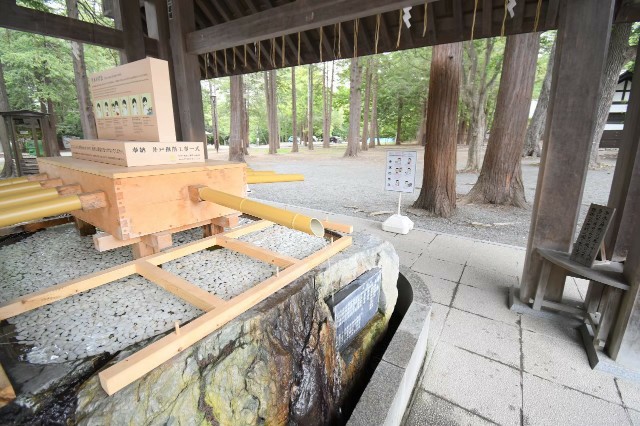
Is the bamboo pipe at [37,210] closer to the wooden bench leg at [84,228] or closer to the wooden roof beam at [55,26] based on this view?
the wooden bench leg at [84,228]

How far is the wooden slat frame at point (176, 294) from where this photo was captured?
3.44 ft

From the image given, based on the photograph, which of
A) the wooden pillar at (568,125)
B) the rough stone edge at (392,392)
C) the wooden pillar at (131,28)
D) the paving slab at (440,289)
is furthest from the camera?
the wooden pillar at (131,28)

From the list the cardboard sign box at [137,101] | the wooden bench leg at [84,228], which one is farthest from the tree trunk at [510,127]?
the wooden bench leg at [84,228]

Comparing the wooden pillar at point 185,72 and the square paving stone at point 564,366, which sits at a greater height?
the wooden pillar at point 185,72

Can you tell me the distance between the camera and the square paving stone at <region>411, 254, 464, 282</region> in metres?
3.99

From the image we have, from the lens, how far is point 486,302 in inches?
134

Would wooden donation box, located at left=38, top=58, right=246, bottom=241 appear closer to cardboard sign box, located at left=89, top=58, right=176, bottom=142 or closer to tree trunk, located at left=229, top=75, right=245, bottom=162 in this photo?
cardboard sign box, located at left=89, top=58, right=176, bottom=142

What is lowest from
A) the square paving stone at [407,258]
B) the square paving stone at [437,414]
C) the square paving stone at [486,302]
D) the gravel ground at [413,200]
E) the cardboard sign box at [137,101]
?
the square paving stone at [437,414]

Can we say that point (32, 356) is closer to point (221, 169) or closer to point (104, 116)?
point (221, 169)

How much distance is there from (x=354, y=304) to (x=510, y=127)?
7.21 m

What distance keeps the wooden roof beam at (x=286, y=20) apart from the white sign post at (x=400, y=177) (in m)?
2.72

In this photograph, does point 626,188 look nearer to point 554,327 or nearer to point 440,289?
point 554,327

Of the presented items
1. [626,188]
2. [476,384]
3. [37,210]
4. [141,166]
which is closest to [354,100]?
[626,188]

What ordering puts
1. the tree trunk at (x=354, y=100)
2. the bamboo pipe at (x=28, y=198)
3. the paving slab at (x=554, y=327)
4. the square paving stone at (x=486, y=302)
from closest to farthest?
the bamboo pipe at (x=28, y=198)
the paving slab at (x=554, y=327)
the square paving stone at (x=486, y=302)
the tree trunk at (x=354, y=100)
